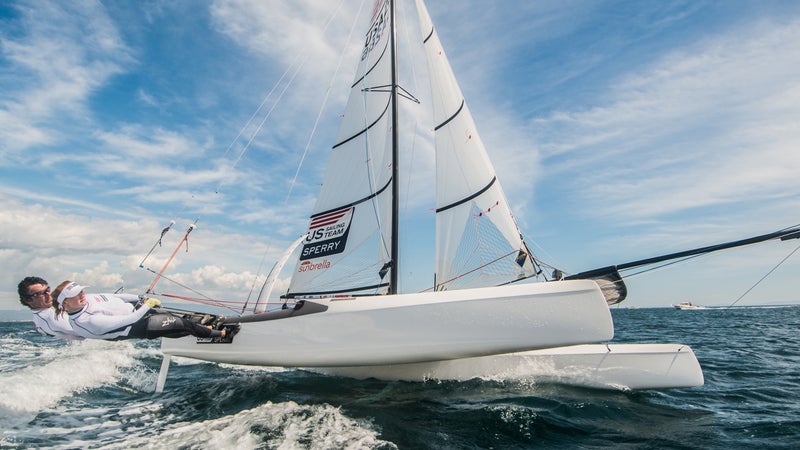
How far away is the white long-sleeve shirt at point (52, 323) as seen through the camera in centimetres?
435

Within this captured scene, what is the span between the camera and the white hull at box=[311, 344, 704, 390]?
5.32 meters

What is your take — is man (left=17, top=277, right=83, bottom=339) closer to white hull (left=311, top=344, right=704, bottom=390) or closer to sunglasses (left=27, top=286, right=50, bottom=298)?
sunglasses (left=27, top=286, right=50, bottom=298)

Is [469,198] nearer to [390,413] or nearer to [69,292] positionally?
[390,413]

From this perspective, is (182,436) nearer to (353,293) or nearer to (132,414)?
(132,414)

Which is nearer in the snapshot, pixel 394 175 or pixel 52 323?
pixel 52 323

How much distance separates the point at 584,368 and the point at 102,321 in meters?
6.38

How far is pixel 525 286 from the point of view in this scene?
4523 millimetres

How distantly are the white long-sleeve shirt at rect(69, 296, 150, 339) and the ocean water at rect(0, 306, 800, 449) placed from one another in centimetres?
106

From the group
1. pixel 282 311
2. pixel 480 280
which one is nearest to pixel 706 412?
pixel 480 280

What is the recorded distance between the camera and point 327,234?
8.39m

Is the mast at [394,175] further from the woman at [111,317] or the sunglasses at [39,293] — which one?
the sunglasses at [39,293]

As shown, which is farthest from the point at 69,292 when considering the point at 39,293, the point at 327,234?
the point at 327,234

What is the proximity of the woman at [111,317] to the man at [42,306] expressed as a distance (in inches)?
3.4

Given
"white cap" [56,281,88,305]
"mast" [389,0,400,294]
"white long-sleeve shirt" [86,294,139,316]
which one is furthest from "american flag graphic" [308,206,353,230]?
"white cap" [56,281,88,305]
